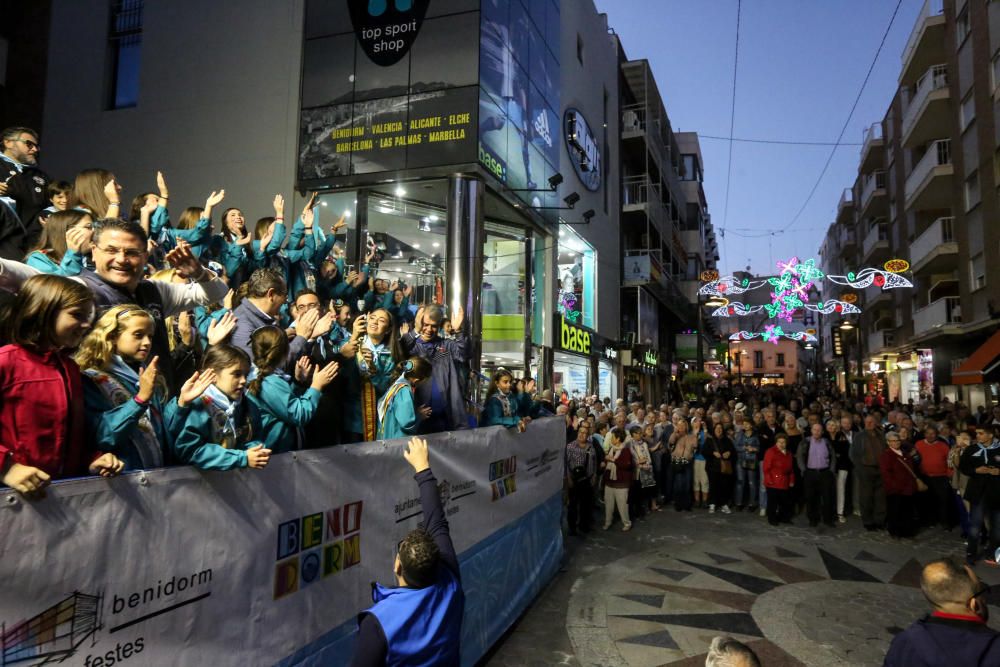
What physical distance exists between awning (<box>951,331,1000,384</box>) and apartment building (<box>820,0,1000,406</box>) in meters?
0.04

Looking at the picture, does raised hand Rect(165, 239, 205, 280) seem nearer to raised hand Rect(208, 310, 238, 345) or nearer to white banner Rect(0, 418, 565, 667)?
raised hand Rect(208, 310, 238, 345)

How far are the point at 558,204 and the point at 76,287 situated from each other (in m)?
19.5

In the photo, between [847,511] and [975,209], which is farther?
[975,209]

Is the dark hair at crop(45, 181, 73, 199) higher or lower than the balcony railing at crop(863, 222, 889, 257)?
lower

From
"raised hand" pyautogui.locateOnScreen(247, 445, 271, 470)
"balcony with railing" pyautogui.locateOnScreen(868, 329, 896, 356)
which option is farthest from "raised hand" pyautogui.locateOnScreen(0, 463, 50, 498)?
"balcony with railing" pyautogui.locateOnScreen(868, 329, 896, 356)

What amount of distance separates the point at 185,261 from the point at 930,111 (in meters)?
27.8

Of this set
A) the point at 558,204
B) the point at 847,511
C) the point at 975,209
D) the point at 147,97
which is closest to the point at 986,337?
the point at 975,209

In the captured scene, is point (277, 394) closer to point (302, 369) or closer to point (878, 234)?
point (302, 369)

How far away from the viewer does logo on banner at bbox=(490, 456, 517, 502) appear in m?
5.66

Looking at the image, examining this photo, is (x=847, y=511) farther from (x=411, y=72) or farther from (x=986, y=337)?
(x=411, y=72)

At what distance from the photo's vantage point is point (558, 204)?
825 inches

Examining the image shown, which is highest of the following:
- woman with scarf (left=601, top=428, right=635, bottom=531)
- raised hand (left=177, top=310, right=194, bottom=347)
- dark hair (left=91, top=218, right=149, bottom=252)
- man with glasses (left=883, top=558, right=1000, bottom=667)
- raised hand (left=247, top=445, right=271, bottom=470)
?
dark hair (left=91, top=218, right=149, bottom=252)

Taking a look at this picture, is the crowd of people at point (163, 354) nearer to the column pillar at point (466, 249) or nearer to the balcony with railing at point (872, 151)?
the column pillar at point (466, 249)

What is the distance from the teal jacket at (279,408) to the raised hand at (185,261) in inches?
34.7
